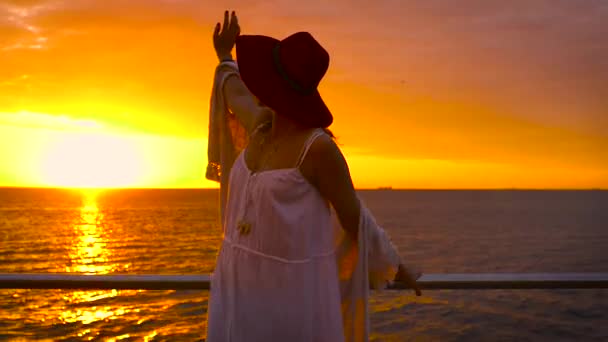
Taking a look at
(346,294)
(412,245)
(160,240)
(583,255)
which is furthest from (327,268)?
(160,240)

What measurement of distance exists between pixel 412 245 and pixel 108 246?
24562 mm

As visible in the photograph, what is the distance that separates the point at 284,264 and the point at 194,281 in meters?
0.67

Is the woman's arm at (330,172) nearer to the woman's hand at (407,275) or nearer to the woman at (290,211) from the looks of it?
the woman at (290,211)

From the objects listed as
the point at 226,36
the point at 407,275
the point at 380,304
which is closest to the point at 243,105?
the point at 226,36

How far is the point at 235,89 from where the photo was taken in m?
2.36

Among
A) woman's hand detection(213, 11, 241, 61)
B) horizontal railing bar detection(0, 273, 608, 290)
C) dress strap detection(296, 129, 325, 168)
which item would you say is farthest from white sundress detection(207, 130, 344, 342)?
woman's hand detection(213, 11, 241, 61)

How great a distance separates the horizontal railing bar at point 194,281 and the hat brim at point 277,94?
845 mm

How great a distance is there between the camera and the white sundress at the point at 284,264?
1.83 m

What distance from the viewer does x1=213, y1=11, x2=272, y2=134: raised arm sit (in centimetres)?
221

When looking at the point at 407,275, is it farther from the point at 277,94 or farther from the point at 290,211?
the point at 277,94

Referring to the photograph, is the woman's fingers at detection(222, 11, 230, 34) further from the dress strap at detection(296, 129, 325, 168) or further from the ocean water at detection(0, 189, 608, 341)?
the ocean water at detection(0, 189, 608, 341)

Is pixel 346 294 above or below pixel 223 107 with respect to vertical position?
below

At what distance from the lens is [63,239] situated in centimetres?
5659

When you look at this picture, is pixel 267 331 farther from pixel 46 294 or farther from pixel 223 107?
pixel 46 294
